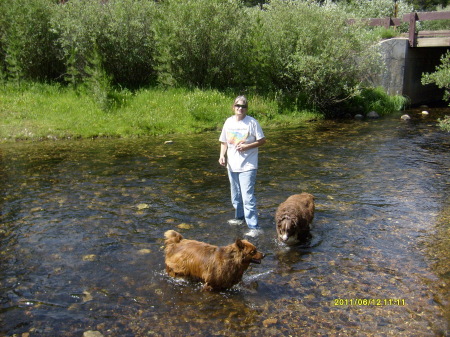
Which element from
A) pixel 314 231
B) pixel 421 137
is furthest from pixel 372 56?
pixel 314 231

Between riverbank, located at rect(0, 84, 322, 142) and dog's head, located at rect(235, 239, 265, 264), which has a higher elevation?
riverbank, located at rect(0, 84, 322, 142)

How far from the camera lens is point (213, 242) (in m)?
7.30

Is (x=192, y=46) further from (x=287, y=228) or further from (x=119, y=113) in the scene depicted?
(x=287, y=228)

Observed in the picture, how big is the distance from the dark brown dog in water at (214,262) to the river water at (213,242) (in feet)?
0.62

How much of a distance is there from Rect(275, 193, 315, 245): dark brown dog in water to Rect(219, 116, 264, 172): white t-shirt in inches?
36.2

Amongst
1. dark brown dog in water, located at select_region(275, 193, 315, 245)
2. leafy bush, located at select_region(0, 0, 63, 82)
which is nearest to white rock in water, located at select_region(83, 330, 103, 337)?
dark brown dog in water, located at select_region(275, 193, 315, 245)

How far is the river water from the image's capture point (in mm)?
5176

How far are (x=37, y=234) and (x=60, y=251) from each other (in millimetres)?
932

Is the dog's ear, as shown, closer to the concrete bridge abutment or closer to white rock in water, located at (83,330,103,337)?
white rock in water, located at (83,330,103,337)

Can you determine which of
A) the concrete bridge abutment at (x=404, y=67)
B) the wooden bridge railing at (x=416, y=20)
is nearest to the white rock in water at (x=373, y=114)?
the concrete bridge abutment at (x=404, y=67)
